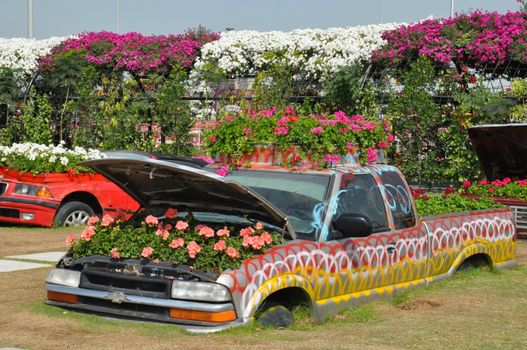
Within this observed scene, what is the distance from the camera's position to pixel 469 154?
20547mm

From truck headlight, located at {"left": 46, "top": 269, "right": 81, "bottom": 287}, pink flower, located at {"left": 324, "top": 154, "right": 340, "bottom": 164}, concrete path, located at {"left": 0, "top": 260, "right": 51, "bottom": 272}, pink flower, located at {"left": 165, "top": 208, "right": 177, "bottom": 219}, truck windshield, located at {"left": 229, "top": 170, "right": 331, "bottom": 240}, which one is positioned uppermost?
pink flower, located at {"left": 324, "top": 154, "right": 340, "bottom": 164}

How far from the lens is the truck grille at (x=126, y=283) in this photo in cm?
707

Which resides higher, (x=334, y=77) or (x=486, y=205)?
(x=334, y=77)

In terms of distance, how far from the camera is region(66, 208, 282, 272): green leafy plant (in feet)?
23.5

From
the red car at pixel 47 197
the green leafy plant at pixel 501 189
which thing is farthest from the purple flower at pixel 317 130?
the green leafy plant at pixel 501 189

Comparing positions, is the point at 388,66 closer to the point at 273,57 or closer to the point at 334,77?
the point at 334,77

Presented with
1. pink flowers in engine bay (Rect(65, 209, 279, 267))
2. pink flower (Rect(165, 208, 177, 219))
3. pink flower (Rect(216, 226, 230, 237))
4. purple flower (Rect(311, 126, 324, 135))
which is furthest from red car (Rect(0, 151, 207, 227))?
pink flower (Rect(216, 226, 230, 237))

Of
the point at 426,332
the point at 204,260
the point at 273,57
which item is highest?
the point at 273,57

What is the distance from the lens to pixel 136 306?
717 centimetres

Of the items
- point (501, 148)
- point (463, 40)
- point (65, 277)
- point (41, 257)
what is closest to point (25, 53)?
point (463, 40)

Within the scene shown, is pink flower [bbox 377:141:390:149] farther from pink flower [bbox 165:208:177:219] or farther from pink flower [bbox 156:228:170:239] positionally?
pink flower [bbox 156:228:170:239]

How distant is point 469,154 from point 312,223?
528 inches

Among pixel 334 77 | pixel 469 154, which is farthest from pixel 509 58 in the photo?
pixel 334 77

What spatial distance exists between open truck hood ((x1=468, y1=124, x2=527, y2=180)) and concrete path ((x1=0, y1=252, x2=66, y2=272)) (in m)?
7.39
